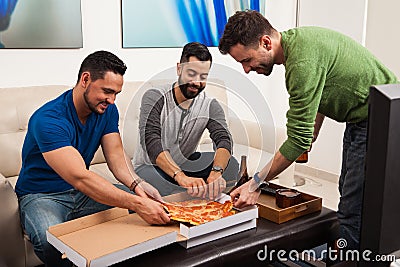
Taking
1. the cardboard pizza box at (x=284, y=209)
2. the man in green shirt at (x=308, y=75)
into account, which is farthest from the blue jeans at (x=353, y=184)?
the cardboard pizza box at (x=284, y=209)

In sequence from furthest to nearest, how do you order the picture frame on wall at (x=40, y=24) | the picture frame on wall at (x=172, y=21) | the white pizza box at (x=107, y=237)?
the picture frame on wall at (x=172, y=21) → the picture frame on wall at (x=40, y=24) → the white pizza box at (x=107, y=237)

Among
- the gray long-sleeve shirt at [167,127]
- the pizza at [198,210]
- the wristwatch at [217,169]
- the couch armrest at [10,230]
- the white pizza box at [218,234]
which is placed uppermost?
the gray long-sleeve shirt at [167,127]

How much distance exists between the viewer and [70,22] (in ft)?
9.27

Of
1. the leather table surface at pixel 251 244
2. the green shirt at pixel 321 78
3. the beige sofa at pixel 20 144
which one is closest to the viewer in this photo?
the leather table surface at pixel 251 244

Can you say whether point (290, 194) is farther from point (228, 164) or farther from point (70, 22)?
point (70, 22)

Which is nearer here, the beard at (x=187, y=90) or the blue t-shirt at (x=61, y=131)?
the beard at (x=187, y=90)

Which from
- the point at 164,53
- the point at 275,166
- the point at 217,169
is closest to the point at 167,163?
the point at 217,169

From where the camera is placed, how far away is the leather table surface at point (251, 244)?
4.47ft

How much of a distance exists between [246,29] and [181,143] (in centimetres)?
44

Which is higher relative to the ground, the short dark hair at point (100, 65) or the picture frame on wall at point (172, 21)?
the picture frame on wall at point (172, 21)

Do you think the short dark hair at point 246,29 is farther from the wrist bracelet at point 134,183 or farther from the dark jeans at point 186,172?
the wrist bracelet at point 134,183

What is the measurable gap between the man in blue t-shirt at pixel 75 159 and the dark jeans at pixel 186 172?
0.11ft

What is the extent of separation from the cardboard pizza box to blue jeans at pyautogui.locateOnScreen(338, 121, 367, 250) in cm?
12

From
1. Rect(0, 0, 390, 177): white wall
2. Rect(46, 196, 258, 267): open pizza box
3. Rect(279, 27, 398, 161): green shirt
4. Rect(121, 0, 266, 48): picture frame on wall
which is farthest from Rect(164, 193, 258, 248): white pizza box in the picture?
Rect(121, 0, 266, 48): picture frame on wall
